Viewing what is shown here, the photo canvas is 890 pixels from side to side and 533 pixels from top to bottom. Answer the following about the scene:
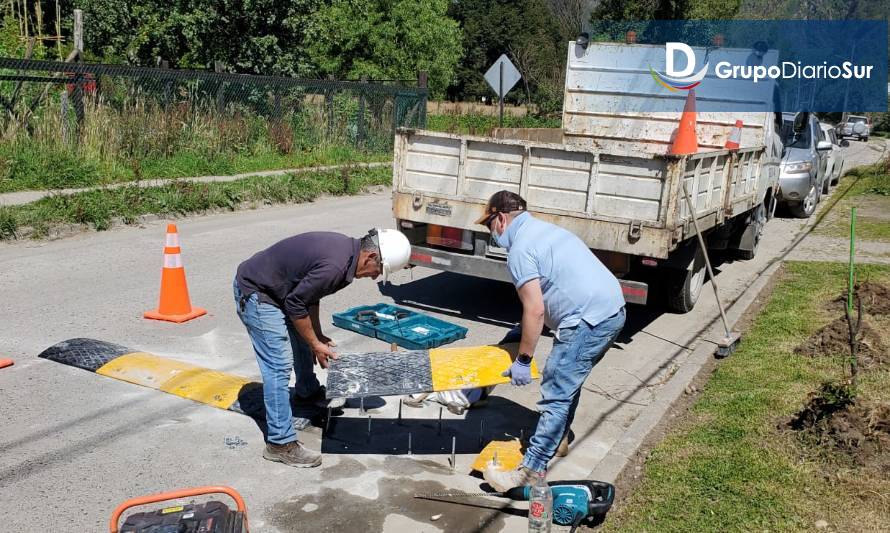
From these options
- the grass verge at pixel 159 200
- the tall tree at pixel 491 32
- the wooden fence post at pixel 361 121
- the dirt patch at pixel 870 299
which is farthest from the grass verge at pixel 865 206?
the tall tree at pixel 491 32

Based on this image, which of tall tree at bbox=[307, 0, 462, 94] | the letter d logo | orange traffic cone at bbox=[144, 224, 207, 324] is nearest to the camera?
orange traffic cone at bbox=[144, 224, 207, 324]

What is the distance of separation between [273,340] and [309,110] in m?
17.2

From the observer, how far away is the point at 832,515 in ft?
14.6

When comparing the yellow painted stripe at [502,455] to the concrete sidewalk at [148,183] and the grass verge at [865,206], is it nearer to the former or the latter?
the concrete sidewalk at [148,183]

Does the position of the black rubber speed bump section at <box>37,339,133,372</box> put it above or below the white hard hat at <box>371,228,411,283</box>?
below

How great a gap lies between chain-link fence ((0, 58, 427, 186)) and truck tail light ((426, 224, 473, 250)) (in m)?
8.79

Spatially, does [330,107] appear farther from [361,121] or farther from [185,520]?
[185,520]

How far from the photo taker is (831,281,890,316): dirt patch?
8.72 metres

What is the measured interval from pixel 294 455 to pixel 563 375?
1.73 meters

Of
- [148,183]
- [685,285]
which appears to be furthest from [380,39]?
[685,285]

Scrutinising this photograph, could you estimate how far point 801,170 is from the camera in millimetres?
17016

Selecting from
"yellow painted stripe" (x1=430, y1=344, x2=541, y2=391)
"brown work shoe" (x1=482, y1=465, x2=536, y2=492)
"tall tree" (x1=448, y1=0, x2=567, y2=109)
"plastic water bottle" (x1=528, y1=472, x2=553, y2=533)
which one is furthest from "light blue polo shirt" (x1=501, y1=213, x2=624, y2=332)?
"tall tree" (x1=448, y1=0, x2=567, y2=109)

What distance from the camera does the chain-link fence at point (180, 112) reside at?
14.6 meters

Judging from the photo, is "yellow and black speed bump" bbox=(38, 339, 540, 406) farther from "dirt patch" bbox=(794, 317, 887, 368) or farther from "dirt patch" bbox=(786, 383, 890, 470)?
"dirt patch" bbox=(794, 317, 887, 368)
